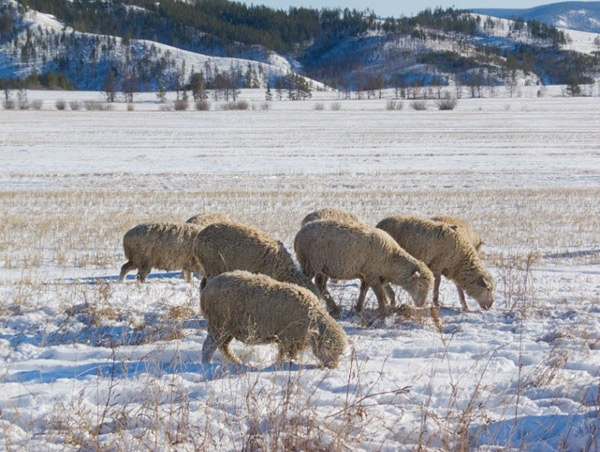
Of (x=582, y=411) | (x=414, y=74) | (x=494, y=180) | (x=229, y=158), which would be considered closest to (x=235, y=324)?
(x=582, y=411)

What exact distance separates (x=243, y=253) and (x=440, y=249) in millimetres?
3273

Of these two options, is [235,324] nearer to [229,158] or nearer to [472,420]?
[472,420]

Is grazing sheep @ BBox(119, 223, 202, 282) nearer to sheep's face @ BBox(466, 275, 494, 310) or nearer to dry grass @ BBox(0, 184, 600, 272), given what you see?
dry grass @ BBox(0, 184, 600, 272)

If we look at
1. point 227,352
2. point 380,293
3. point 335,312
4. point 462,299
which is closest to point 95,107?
point 462,299

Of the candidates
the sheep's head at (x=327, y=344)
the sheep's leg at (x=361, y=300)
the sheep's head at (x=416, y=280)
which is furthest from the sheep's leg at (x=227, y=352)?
the sheep's head at (x=416, y=280)

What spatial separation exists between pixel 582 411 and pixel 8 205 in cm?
1935

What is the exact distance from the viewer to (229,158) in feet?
117

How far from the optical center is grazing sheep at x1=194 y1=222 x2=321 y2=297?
27.2 feet

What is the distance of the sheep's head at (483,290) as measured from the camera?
374 inches

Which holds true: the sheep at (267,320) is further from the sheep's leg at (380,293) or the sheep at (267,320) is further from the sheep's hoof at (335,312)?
the sheep's leg at (380,293)

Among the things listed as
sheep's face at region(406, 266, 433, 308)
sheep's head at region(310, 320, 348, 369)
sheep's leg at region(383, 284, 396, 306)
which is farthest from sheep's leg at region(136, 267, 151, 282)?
sheep's head at region(310, 320, 348, 369)

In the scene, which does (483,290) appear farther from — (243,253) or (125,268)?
(125,268)

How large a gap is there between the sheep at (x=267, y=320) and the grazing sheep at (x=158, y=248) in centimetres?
495

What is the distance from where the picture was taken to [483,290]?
31.4ft
